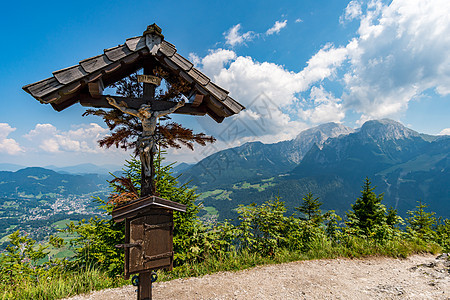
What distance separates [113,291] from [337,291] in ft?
19.2

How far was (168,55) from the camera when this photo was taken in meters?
3.50

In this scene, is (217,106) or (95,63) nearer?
(95,63)

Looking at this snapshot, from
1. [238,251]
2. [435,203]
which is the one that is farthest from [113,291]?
[435,203]

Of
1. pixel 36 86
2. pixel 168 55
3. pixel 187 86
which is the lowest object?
pixel 36 86

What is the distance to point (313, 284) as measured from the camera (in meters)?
5.43

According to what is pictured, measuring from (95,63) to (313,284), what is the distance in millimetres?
7153

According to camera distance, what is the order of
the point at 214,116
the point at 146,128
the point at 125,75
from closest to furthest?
the point at 146,128 < the point at 125,75 < the point at 214,116

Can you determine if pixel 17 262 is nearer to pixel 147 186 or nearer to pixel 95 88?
pixel 147 186

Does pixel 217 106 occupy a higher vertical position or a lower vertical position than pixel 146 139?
higher

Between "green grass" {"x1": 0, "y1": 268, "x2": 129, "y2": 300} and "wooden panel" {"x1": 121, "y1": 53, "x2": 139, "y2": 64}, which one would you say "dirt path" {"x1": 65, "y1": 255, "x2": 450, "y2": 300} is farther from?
"wooden panel" {"x1": 121, "y1": 53, "x2": 139, "y2": 64}

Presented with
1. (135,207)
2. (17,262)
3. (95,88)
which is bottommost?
(17,262)

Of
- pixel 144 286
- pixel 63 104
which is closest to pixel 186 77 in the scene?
→ pixel 63 104

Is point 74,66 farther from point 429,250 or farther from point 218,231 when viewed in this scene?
point 429,250

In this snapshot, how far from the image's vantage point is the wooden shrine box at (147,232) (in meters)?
2.96
